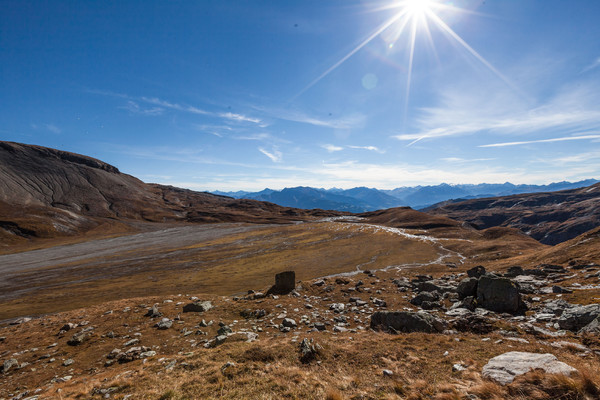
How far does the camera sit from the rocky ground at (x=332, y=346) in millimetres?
10633

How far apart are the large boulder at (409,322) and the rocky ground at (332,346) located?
8 cm

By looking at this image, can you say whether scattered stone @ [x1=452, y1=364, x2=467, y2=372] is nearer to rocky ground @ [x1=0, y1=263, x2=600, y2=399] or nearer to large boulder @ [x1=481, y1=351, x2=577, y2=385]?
rocky ground @ [x1=0, y1=263, x2=600, y2=399]

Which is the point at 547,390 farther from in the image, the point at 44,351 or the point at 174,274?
the point at 174,274

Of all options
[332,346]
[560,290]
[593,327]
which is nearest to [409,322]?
[332,346]

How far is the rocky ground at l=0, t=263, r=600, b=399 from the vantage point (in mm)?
10633

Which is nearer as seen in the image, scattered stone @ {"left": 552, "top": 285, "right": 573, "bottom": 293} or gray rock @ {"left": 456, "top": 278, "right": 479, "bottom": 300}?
scattered stone @ {"left": 552, "top": 285, "right": 573, "bottom": 293}

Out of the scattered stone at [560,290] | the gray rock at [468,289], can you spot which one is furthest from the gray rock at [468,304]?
the scattered stone at [560,290]

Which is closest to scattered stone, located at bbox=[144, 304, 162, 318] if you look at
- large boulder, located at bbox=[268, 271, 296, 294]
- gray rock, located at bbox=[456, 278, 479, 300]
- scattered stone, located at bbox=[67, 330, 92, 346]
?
scattered stone, located at bbox=[67, 330, 92, 346]

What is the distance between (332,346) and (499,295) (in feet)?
55.1

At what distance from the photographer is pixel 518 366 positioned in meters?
10.4

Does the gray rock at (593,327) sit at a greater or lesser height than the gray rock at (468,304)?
greater

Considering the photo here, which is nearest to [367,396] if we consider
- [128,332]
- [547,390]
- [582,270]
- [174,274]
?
[547,390]

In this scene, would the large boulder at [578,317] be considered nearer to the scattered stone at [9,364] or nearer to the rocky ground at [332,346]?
the rocky ground at [332,346]

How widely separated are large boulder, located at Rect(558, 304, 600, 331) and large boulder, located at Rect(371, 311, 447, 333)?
22.9ft
